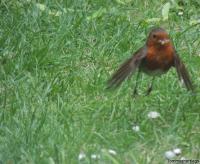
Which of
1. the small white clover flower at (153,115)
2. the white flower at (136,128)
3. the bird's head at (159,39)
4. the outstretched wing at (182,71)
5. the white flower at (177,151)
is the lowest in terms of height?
the white flower at (177,151)

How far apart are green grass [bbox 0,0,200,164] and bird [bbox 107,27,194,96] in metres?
0.29

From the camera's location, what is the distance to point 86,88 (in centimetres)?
513

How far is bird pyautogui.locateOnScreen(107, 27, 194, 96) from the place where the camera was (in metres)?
4.38

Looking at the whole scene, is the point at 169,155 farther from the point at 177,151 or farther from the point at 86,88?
the point at 86,88

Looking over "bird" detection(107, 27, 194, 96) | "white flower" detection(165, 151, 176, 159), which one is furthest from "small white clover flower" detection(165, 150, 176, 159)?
"bird" detection(107, 27, 194, 96)

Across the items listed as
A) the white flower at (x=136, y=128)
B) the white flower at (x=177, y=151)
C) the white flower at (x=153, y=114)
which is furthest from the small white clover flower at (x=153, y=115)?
the white flower at (x=177, y=151)

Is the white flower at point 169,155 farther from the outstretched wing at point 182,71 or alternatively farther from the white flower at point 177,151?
the outstretched wing at point 182,71

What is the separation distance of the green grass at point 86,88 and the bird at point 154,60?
29cm

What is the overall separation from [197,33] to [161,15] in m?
0.57

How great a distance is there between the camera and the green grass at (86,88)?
14.1 ft

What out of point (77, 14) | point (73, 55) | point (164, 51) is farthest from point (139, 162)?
point (77, 14)

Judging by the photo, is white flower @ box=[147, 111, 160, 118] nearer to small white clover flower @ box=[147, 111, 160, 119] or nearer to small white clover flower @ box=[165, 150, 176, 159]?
small white clover flower @ box=[147, 111, 160, 119]

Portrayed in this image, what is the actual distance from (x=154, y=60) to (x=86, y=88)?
83 centimetres

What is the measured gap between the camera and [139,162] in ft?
13.6
